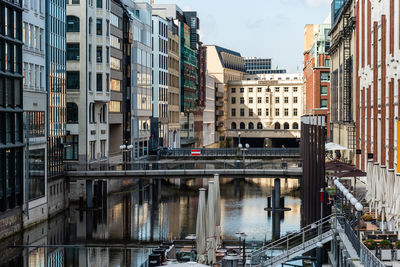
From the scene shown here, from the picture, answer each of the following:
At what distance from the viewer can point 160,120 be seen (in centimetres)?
12769

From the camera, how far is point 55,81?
74.3m

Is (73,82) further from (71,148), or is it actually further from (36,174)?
(36,174)

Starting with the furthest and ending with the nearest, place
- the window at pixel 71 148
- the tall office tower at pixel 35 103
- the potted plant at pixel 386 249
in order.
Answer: the window at pixel 71 148, the tall office tower at pixel 35 103, the potted plant at pixel 386 249

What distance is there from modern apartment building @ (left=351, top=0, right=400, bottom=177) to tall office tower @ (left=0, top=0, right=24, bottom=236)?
2578 centimetres

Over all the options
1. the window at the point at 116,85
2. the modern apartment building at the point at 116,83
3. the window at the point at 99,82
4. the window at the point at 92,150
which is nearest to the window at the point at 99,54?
the window at the point at 99,82

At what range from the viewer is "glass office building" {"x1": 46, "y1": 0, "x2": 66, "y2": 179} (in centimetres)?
7050

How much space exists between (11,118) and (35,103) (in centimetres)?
708

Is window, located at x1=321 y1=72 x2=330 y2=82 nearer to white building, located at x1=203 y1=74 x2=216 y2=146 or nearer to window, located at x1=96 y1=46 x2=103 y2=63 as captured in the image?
white building, located at x1=203 y1=74 x2=216 y2=146

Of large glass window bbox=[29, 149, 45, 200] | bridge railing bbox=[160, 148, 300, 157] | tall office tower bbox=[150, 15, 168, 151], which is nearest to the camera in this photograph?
large glass window bbox=[29, 149, 45, 200]

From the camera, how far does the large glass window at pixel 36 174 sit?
62188 millimetres

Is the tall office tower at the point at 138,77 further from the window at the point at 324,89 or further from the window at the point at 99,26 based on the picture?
the window at the point at 324,89

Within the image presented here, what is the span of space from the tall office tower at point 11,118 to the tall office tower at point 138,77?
42334mm

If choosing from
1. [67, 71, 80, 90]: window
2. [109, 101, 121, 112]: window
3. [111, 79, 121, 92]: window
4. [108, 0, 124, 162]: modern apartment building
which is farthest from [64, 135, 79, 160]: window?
[111, 79, 121, 92]: window

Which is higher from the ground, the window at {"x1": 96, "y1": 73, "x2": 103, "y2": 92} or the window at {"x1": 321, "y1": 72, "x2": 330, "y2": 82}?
the window at {"x1": 321, "y1": 72, "x2": 330, "y2": 82}
